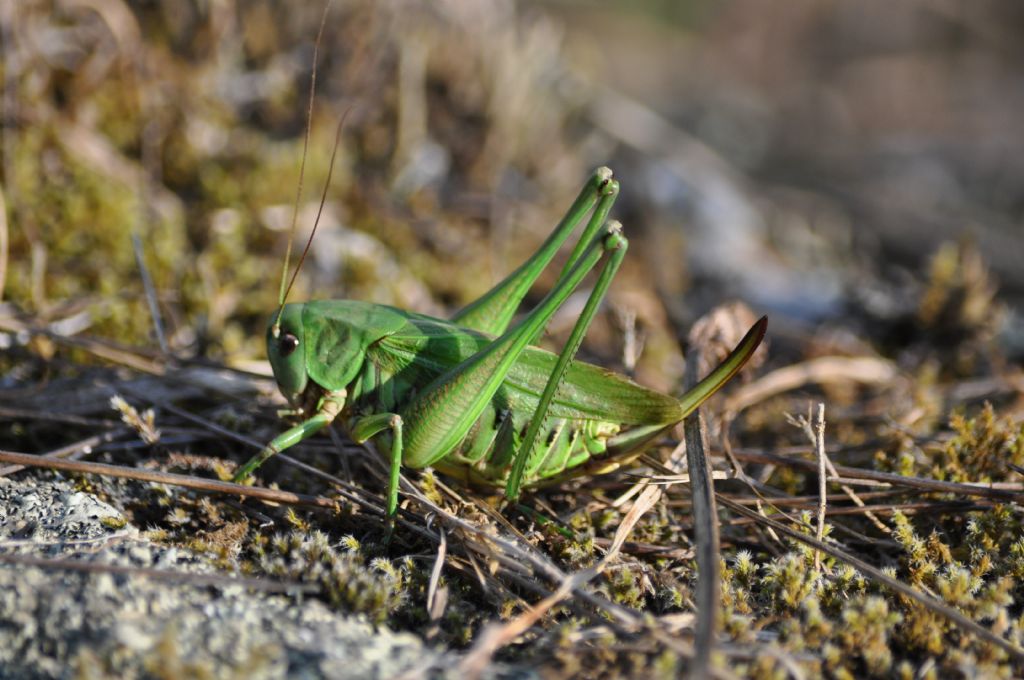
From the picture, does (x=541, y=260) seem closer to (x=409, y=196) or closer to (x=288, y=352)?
(x=288, y=352)

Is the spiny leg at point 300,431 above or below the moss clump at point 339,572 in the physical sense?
above

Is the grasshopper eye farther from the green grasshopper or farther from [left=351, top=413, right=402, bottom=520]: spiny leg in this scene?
[left=351, top=413, right=402, bottom=520]: spiny leg

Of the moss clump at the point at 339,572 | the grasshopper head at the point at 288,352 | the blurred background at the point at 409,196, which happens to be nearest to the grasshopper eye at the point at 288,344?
the grasshopper head at the point at 288,352

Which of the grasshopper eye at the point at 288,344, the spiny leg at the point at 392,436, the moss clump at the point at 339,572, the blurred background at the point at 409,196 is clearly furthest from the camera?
the blurred background at the point at 409,196

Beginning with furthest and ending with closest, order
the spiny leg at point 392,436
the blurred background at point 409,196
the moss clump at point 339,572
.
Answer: the blurred background at point 409,196
the spiny leg at point 392,436
the moss clump at point 339,572

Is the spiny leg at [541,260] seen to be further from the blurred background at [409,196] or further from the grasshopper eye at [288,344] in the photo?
the blurred background at [409,196]

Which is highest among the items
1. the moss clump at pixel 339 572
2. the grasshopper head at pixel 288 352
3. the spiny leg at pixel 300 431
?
the grasshopper head at pixel 288 352

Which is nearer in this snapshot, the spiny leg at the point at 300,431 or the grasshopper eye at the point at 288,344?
the spiny leg at the point at 300,431
